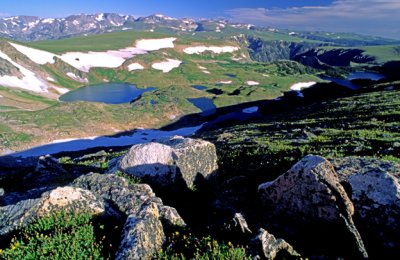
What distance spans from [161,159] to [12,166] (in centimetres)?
3328

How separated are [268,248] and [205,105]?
12219 cm

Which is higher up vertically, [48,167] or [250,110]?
[48,167]

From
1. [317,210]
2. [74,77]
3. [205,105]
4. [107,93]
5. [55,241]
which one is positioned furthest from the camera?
[74,77]

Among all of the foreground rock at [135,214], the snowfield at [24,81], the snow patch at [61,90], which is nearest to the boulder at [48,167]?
the foreground rock at [135,214]

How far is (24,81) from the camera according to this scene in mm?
156250

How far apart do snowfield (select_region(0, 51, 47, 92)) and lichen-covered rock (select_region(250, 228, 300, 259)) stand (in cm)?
15743

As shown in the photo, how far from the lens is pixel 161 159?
18.4 metres

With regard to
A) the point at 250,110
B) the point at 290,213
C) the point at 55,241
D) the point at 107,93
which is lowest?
the point at 107,93

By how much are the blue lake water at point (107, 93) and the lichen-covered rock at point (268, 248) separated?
5664 inches

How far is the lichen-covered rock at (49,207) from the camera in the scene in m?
11.9

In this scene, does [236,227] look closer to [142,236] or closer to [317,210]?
[142,236]

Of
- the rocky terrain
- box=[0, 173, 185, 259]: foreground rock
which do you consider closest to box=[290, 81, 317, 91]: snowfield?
the rocky terrain

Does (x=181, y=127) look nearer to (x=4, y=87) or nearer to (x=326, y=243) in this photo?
(x=4, y=87)

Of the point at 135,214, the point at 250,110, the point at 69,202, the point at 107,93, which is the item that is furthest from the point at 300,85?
the point at 135,214
